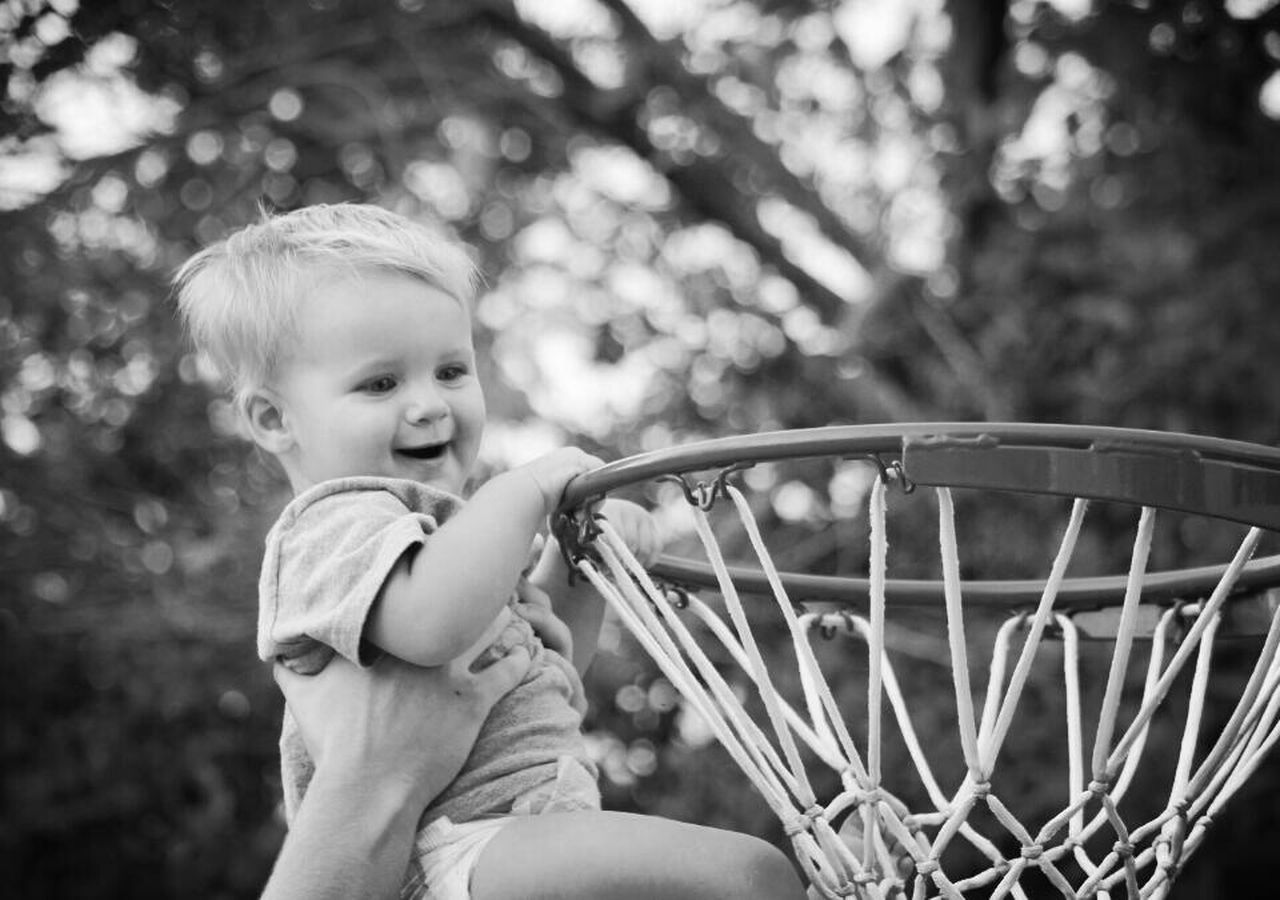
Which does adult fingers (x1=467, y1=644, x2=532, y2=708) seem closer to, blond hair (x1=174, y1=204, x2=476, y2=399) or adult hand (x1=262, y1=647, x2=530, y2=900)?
adult hand (x1=262, y1=647, x2=530, y2=900)

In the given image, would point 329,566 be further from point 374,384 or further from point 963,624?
point 963,624

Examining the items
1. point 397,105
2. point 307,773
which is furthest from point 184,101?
point 307,773

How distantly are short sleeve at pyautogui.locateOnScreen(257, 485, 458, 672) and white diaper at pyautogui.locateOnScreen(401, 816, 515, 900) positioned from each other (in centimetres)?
18

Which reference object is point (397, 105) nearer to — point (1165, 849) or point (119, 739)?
point (119, 739)

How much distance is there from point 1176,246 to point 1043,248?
36 centimetres

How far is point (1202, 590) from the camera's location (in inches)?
74.9

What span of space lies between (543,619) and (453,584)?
0.31 m

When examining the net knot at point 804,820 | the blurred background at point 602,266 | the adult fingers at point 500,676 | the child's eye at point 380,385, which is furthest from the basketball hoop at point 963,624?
the blurred background at point 602,266

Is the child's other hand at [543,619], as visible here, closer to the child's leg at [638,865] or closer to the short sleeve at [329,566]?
the short sleeve at [329,566]

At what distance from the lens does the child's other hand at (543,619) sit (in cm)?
175

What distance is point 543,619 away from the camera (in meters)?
1.76

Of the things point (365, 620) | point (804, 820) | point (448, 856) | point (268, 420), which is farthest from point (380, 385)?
point (804, 820)

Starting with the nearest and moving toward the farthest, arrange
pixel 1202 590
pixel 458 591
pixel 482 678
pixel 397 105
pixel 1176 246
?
pixel 458 591 → pixel 482 678 → pixel 1202 590 → pixel 1176 246 → pixel 397 105

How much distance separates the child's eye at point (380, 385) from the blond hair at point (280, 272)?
0.09 m
